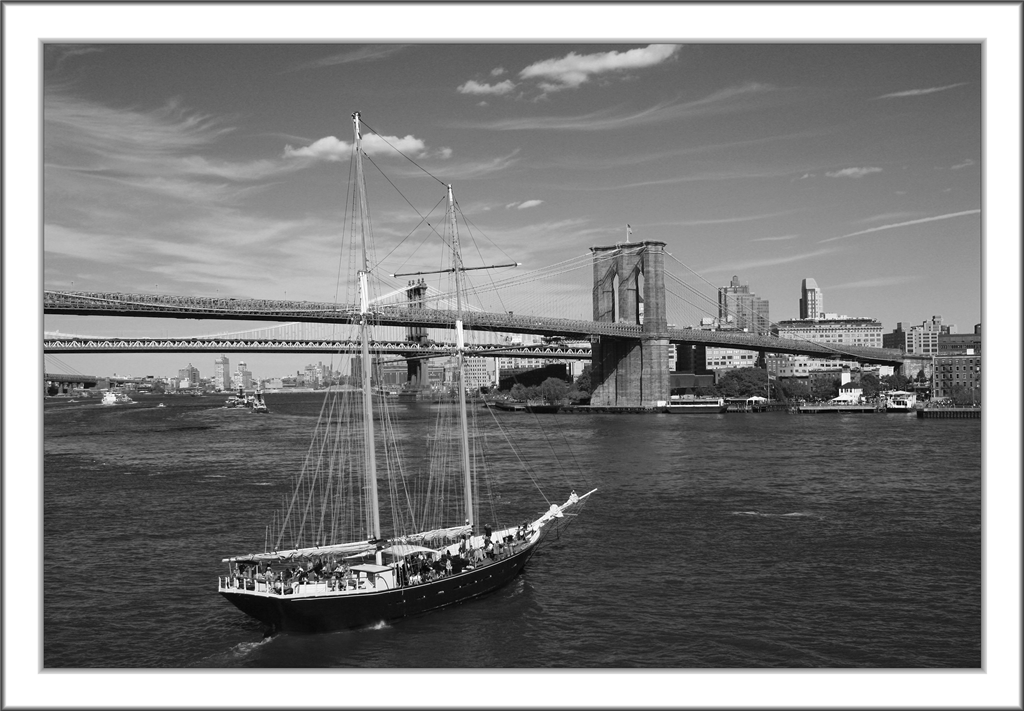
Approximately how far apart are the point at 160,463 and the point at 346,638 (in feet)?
119

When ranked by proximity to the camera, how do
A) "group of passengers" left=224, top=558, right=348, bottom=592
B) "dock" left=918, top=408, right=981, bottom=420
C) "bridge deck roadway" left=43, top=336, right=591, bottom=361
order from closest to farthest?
1. "group of passengers" left=224, top=558, right=348, bottom=592
2. "bridge deck roadway" left=43, top=336, right=591, bottom=361
3. "dock" left=918, top=408, right=981, bottom=420

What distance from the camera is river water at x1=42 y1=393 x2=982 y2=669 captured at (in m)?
18.7

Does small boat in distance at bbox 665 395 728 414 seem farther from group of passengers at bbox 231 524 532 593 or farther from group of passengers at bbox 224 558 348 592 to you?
group of passengers at bbox 224 558 348 592

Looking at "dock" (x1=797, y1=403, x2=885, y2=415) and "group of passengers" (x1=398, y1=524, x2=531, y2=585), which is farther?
"dock" (x1=797, y1=403, x2=885, y2=415)

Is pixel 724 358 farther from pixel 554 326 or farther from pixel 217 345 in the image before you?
pixel 217 345

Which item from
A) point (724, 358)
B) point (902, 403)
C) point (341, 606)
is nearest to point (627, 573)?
point (341, 606)

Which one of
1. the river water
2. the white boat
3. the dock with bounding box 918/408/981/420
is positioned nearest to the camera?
the river water

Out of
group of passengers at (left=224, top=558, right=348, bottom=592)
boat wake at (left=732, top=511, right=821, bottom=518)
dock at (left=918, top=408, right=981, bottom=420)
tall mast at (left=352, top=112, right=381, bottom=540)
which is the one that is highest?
tall mast at (left=352, top=112, right=381, bottom=540)

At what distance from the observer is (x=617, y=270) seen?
116 metres

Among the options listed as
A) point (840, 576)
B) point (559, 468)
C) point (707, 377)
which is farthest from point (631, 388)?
point (840, 576)

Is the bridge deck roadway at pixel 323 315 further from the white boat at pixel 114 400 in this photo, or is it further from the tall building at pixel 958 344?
the white boat at pixel 114 400

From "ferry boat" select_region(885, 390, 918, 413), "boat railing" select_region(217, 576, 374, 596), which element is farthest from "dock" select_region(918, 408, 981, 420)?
"boat railing" select_region(217, 576, 374, 596)

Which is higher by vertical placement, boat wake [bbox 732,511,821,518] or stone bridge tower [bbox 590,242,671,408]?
stone bridge tower [bbox 590,242,671,408]

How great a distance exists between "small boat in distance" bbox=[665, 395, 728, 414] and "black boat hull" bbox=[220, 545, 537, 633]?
280 feet
